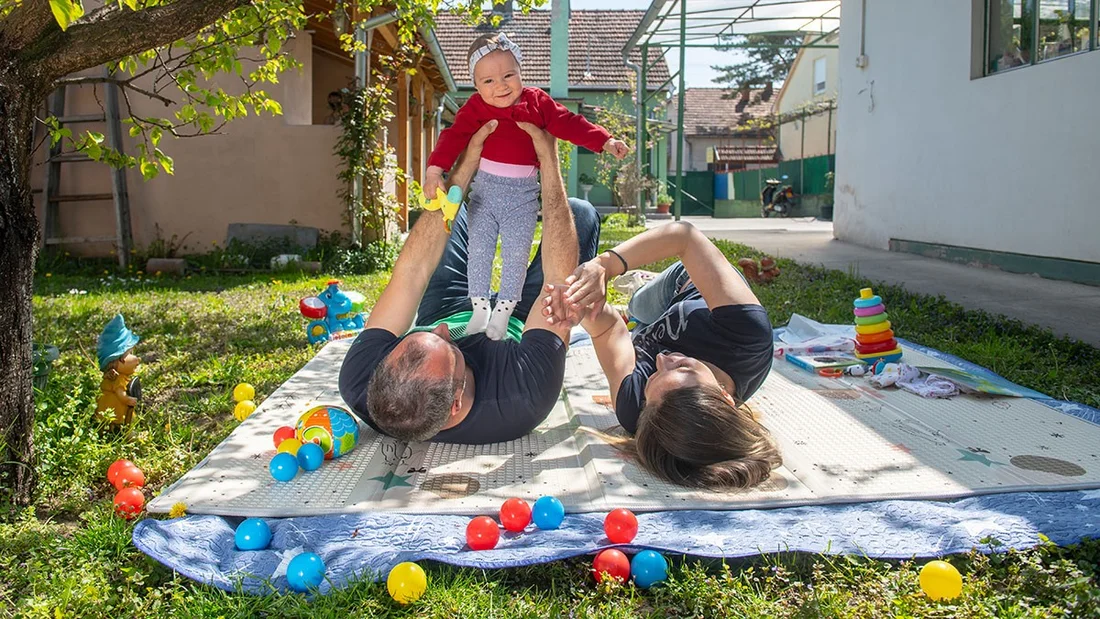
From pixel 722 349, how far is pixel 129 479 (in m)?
2.26

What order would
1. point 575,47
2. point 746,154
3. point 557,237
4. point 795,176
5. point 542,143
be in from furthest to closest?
point 746,154
point 575,47
point 795,176
point 542,143
point 557,237

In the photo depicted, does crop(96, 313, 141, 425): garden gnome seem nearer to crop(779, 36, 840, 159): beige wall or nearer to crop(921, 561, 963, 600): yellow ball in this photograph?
crop(921, 561, 963, 600): yellow ball

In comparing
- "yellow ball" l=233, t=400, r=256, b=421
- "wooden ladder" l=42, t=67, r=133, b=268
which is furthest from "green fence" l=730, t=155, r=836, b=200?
"yellow ball" l=233, t=400, r=256, b=421

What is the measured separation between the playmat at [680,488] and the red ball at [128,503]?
91mm

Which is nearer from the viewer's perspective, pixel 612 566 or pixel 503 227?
pixel 612 566

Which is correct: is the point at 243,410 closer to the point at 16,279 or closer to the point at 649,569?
the point at 16,279

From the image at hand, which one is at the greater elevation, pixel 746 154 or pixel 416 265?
pixel 746 154

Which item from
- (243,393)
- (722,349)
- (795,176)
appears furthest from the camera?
(795,176)

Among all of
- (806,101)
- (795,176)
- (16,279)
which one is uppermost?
(806,101)

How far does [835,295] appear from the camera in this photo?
7.01m

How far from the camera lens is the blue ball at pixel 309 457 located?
10.2 ft

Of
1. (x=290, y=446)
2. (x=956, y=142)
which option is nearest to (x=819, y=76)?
(x=956, y=142)

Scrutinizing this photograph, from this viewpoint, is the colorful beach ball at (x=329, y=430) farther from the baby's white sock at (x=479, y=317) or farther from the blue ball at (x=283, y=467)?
the baby's white sock at (x=479, y=317)

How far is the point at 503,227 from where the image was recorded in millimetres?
3947
